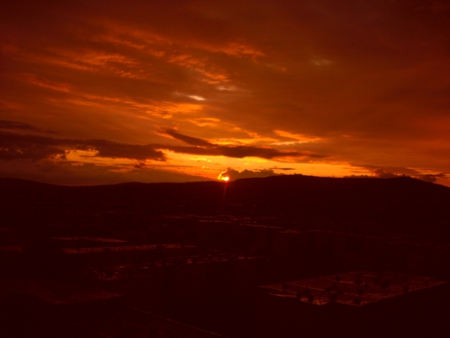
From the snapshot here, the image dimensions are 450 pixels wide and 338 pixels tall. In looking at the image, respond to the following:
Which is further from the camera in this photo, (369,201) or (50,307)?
(369,201)

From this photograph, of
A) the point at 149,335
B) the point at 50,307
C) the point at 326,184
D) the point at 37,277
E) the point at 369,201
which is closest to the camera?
the point at 149,335

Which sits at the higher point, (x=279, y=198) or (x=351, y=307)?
(x=279, y=198)

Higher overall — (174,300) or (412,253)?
(412,253)

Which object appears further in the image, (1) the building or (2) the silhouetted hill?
(2) the silhouetted hill

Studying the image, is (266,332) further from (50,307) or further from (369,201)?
(369,201)

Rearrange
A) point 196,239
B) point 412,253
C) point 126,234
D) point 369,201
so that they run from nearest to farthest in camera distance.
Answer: point 412,253, point 126,234, point 196,239, point 369,201

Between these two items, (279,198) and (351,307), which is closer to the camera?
(351,307)

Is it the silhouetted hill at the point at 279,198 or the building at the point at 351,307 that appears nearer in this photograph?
the building at the point at 351,307

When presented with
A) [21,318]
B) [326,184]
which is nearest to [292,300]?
[21,318]
